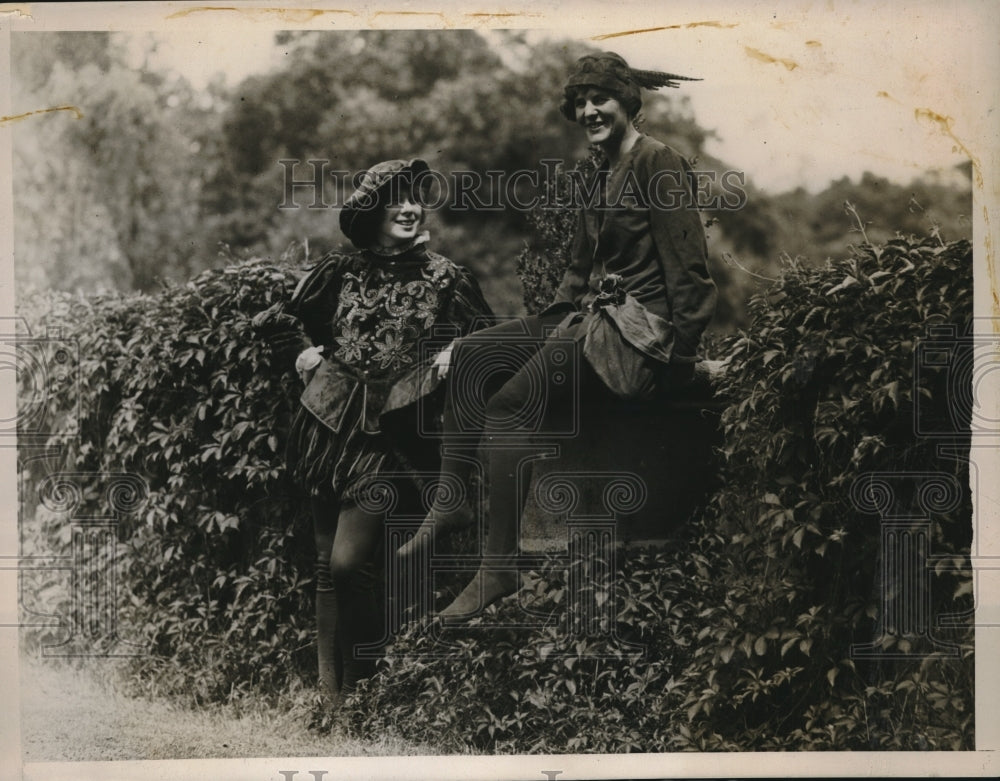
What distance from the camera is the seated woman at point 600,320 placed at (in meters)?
5.42

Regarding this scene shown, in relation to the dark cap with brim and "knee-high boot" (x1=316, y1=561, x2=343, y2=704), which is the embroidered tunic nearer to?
the dark cap with brim

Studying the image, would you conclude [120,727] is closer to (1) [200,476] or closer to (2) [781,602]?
(1) [200,476]

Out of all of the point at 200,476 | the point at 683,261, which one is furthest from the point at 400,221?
the point at 200,476

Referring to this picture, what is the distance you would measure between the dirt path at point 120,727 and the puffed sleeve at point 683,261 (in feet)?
8.02

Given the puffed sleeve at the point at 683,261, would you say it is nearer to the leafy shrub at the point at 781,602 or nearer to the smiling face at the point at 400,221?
the leafy shrub at the point at 781,602

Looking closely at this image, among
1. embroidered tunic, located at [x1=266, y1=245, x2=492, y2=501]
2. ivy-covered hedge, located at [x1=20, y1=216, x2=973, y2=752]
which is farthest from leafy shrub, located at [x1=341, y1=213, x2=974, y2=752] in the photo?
embroidered tunic, located at [x1=266, y1=245, x2=492, y2=501]

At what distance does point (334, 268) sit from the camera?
5664mm

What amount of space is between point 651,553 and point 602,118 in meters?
1.95

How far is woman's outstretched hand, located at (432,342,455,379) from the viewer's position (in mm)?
5531

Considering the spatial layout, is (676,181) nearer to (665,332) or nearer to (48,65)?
(665,332)

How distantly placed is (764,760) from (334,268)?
114 inches

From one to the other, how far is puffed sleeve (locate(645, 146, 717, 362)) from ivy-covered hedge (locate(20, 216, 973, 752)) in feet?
0.70

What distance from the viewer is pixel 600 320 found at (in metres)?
5.46

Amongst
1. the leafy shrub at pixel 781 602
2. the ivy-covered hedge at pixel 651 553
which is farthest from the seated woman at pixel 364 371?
the leafy shrub at pixel 781 602
